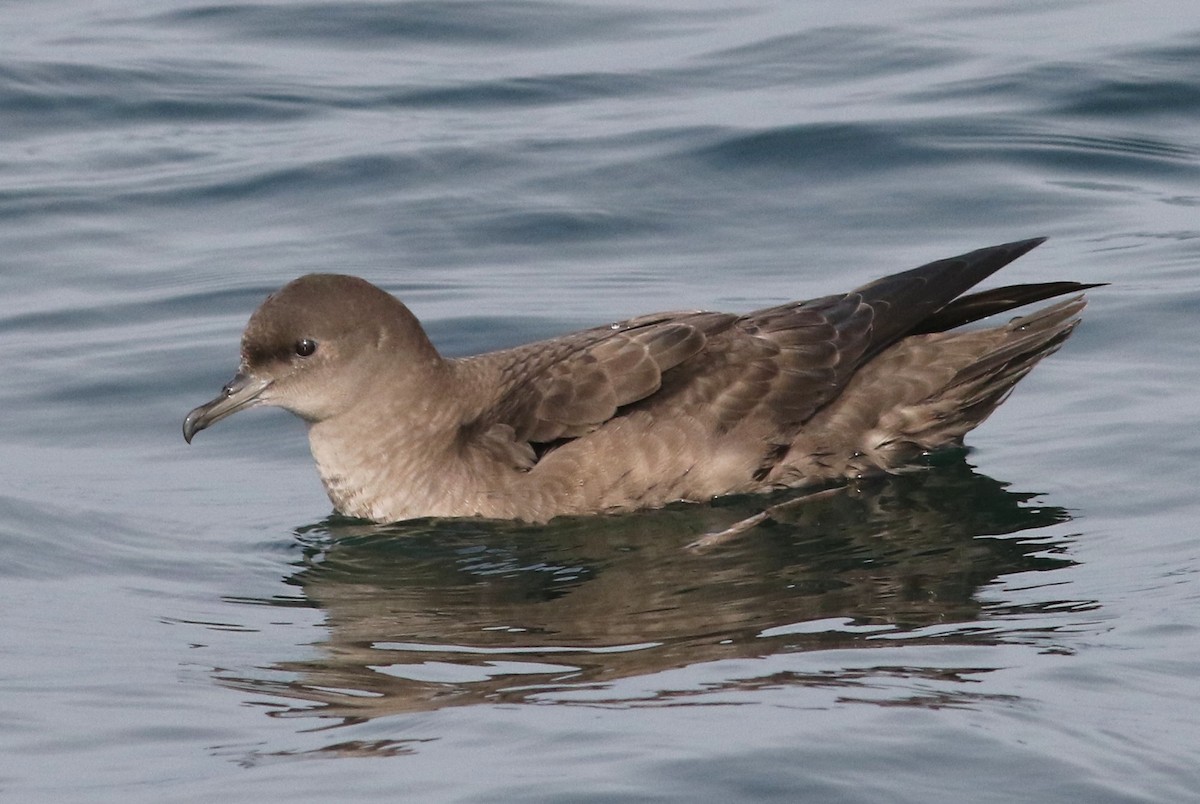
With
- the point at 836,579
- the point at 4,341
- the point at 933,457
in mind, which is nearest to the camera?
the point at 836,579

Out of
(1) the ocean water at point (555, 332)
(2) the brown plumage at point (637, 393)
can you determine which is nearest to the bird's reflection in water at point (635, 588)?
(1) the ocean water at point (555, 332)

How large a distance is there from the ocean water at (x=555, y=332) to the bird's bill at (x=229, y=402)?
430 mm

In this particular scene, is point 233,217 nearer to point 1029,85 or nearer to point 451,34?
point 451,34

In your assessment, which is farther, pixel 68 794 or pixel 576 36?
pixel 576 36

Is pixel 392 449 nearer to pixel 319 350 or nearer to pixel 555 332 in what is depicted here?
pixel 319 350

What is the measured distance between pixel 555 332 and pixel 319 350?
2360 millimetres

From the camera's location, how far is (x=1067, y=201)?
11.4 m

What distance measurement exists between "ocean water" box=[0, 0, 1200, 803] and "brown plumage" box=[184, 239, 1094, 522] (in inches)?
7.4

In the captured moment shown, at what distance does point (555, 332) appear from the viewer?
9844mm

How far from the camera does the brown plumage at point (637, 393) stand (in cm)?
747

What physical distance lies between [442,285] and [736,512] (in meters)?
3.49

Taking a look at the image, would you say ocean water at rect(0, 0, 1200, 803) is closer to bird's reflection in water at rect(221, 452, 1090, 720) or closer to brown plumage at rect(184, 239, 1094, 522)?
bird's reflection in water at rect(221, 452, 1090, 720)

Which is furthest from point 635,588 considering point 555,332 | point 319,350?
point 555,332

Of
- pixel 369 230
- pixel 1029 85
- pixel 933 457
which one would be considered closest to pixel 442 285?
pixel 369 230
